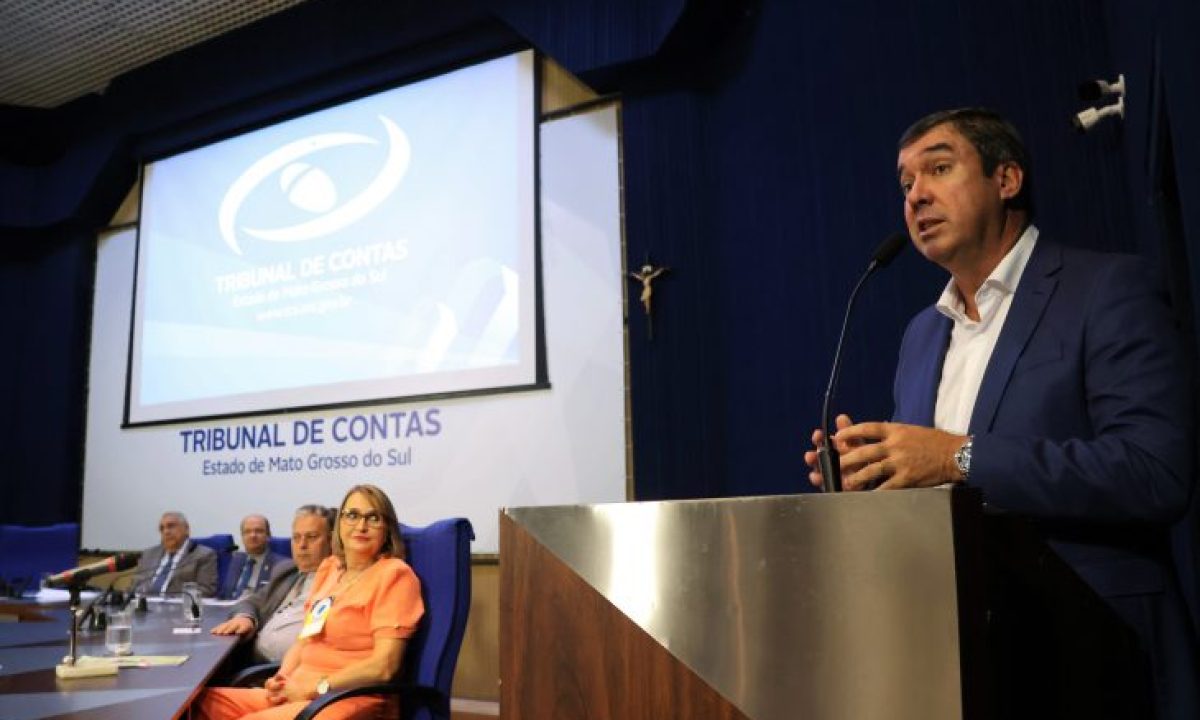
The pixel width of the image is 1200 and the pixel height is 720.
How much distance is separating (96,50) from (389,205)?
107 inches

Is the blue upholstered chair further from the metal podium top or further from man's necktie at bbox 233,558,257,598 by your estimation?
man's necktie at bbox 233,558,257,598

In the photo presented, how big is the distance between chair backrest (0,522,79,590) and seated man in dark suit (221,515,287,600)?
118cm

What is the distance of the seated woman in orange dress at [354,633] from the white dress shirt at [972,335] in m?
1.57

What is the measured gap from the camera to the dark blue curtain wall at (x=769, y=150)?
3330mm

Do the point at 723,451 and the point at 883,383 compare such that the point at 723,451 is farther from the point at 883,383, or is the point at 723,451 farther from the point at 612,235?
the point at 612,235

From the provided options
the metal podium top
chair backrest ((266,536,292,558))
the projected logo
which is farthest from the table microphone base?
the projected logo

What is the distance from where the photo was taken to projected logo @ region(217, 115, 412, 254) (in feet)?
17.5

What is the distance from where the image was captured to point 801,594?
812mm

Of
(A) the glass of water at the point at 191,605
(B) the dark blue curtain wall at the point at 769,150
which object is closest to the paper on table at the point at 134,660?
(A) the glass of water at the point at 191,605

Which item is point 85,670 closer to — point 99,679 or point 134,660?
point 99,679

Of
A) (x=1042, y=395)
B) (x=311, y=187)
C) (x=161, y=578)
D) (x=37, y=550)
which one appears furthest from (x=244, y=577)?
(x=1042, y=395)

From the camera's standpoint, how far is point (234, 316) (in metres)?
5.84

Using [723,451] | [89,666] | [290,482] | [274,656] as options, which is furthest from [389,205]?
[89,666]

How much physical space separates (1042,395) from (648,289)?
3158 mm
